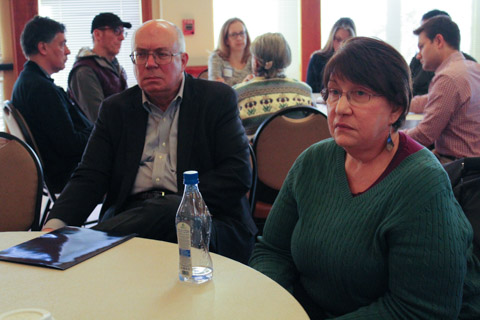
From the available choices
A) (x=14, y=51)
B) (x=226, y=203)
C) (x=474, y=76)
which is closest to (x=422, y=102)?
(x=474, y=76)

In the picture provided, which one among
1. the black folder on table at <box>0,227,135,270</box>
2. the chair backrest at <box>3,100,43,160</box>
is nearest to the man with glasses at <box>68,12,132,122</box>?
the chair backrest at <box>3,100,43,160</box>

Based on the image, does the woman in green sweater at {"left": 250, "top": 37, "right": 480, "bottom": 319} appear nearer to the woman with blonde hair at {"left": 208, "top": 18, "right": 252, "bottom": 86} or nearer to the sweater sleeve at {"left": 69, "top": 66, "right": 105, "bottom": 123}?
the sweater sleeve at {"left": 69, "top": 66, "right": 105, "bottom": 123}

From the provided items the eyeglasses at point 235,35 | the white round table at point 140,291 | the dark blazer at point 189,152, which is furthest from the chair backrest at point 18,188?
the eyeglasses at point 235,35

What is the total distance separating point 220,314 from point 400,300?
455 millimetres

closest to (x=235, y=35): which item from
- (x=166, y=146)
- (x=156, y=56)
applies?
(x=156, y=56)

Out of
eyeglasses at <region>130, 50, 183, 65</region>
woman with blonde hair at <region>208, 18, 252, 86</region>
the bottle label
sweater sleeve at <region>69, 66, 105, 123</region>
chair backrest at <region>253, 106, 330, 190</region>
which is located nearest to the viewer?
the bottle label

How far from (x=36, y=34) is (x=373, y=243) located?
126 inches

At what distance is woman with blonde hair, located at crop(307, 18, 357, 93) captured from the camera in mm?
5629

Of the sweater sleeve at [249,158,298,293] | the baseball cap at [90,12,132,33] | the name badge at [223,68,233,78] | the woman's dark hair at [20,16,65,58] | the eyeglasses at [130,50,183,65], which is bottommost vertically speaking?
the sweater sleeve at [249,158,298,293]

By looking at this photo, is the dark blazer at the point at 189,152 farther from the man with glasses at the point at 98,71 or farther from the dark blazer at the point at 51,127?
the man with glasses at the point at 98,71

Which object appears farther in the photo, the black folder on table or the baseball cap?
the baseball cap

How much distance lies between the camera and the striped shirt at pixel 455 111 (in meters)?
2.72

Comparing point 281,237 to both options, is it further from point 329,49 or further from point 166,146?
point 329,49

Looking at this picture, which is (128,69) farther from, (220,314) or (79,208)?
(220,314)
